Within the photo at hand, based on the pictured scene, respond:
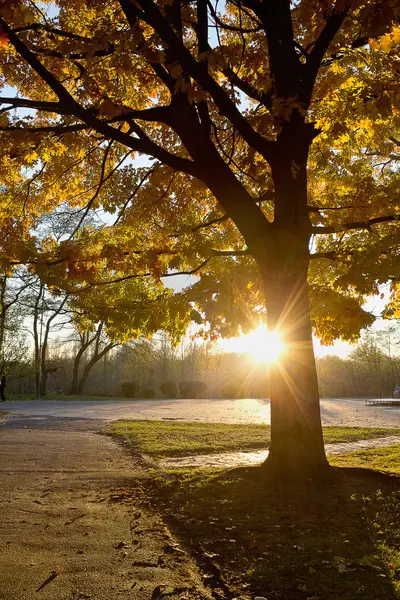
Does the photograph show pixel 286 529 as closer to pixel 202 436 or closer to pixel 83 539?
pixel 83 539

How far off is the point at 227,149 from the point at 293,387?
14.0 ft

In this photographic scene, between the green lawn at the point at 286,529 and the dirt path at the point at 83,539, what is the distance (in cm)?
20

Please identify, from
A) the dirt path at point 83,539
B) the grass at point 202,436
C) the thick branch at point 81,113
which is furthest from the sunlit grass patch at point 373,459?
the thick branch at point 81,113

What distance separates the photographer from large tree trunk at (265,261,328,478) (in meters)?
4.78

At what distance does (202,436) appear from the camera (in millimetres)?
9727

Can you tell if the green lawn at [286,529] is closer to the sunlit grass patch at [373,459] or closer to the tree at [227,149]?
the sunlit grass patch at [373,459]

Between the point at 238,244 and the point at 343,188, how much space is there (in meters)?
2.10

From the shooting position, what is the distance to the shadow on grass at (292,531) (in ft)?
8.81

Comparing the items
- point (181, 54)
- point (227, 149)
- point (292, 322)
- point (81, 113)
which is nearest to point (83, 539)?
point (292, 322)

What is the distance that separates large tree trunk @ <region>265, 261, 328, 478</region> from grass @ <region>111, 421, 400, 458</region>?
316 centimetres

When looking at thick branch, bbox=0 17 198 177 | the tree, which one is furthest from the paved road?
thick branch, bbox=0 17 198 177

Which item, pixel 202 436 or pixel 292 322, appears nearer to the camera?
pixel 292 322

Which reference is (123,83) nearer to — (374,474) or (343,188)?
(343,188)

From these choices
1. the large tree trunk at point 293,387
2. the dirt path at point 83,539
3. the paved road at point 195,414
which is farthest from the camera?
the paved road at point 195,414
